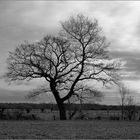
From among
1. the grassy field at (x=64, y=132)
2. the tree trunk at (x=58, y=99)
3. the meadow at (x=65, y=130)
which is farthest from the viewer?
the tree trunk at (x=58, y=99)

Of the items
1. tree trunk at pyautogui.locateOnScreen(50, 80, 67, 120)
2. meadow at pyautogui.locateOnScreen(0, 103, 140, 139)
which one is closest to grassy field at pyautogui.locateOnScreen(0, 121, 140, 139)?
meadow at pyautogui.locateOnScreen(0, 103, 140, 139)

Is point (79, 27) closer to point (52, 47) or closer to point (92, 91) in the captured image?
point (52, 47)

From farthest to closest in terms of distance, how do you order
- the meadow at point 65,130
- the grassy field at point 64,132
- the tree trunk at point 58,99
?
the tree trunk at point 58,99 < the meadow at point 65,130 < the grassy field at point 64,132

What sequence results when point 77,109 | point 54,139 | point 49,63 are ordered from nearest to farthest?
point 54,139 → point 49,63 → point 77,109

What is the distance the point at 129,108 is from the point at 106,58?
8271 mm

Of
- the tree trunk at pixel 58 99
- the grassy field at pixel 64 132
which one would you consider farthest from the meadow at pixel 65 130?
the tree trunk at pixel 58 99

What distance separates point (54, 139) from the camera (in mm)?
18562

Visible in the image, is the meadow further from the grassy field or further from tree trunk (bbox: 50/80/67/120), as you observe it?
tree trunk (bbox: 50/80/67/120)

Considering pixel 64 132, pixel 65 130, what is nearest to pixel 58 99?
pixel 65 130

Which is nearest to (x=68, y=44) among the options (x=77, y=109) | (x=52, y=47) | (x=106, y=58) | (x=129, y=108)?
(x=52, y=47)

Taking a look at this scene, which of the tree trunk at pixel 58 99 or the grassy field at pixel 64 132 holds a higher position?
the tree trunk at pixel 58 99

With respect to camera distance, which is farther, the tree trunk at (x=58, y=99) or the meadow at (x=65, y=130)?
the tree trunk at (x=58, y=99)

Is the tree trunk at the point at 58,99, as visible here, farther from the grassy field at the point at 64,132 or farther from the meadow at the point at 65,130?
the grassy field at the point at 64,132

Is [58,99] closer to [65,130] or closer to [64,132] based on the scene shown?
→ [65,130]
